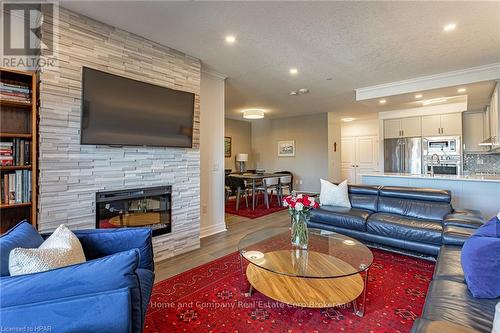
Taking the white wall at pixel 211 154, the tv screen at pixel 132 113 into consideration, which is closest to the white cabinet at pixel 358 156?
the white wall at pixel 211 154

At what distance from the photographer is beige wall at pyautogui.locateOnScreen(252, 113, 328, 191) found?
7129 millimetres

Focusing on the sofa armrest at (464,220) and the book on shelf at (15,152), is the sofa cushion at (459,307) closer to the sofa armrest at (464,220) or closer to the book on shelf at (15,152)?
the sofa armrest at (464,220)

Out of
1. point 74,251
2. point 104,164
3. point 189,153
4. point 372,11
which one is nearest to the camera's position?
point 74,251

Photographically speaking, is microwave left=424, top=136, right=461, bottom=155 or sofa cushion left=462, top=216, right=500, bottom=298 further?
microwave left=424, top=136, right=461, bottom=155

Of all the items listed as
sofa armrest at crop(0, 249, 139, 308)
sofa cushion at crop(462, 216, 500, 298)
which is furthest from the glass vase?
sofa armrest at crop(0, 249, 139, 308)

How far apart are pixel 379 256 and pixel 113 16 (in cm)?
397

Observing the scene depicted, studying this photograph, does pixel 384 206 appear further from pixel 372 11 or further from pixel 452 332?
pixel 452 332

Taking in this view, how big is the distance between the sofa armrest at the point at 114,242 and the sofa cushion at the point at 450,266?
6.83 feet

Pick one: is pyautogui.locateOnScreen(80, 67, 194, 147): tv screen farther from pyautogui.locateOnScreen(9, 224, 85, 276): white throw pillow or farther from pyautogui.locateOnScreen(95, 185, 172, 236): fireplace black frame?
pyautogui.locateOnScreen(9, 224, 85, 276): white throw pillow

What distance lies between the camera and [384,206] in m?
3.44

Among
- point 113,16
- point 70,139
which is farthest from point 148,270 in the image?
point 113,16

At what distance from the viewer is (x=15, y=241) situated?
1.27m

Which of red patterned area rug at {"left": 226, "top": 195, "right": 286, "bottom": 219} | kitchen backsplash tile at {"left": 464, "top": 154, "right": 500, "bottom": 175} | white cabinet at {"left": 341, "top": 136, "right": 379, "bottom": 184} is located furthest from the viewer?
white cabinet at {"left": 341, "top": 136, "right": 379, "bottom": 184}

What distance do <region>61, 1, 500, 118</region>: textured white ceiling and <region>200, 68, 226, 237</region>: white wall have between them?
0.34m
